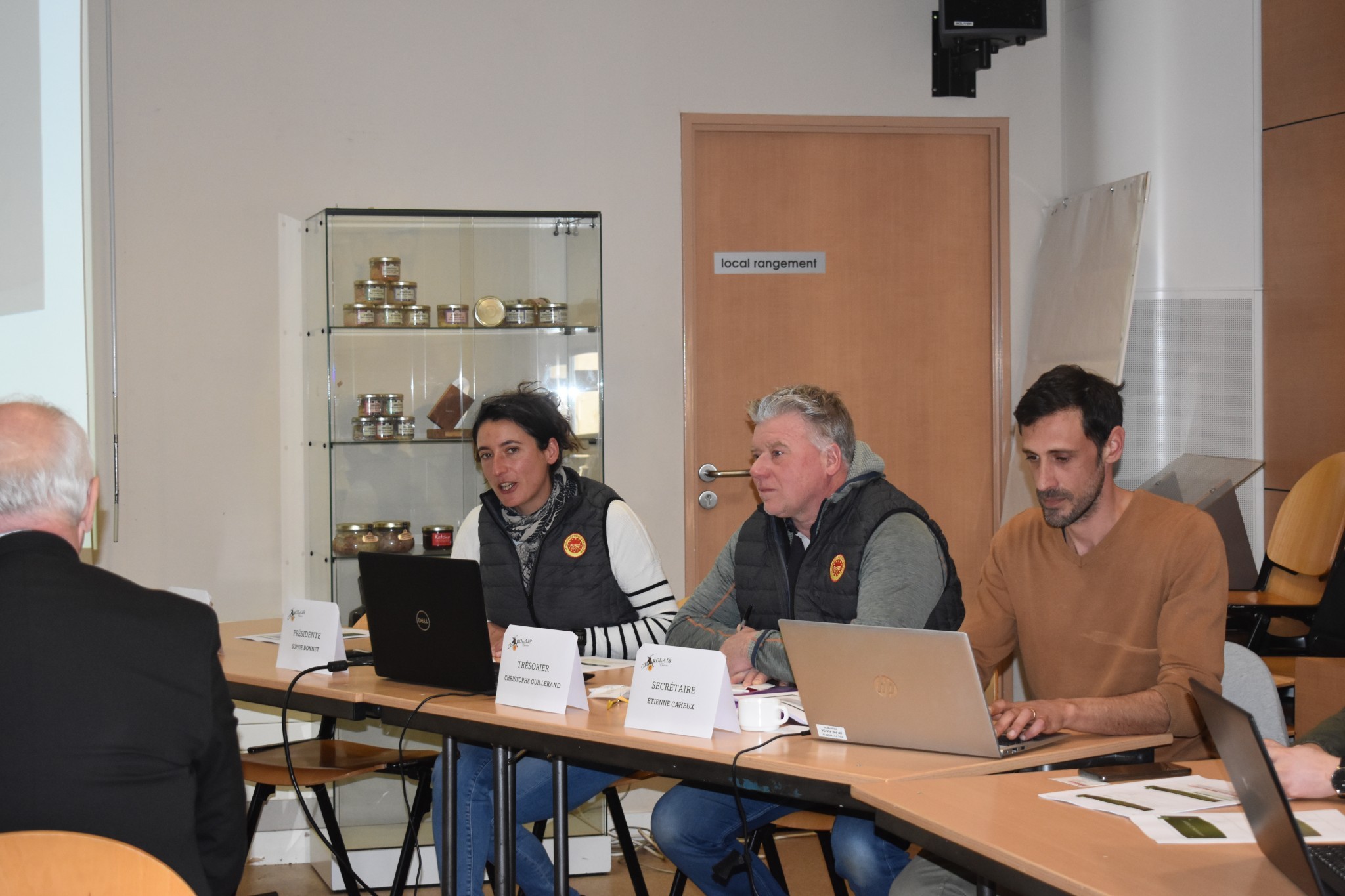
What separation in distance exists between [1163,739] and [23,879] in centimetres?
175

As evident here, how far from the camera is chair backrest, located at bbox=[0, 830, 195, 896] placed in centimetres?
128

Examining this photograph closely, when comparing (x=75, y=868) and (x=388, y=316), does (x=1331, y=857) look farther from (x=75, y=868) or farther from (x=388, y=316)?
(x=388, y=316)

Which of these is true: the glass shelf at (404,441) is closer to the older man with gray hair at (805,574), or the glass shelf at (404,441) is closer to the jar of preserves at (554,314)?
the jar of preserves at (554,314)

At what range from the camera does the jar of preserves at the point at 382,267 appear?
417 centimetres

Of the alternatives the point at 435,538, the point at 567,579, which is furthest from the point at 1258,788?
the point at 435,538

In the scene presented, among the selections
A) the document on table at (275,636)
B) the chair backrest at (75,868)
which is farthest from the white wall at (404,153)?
the chair backrest at (75,868)

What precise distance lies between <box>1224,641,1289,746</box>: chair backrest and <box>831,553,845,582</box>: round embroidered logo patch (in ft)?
2.50

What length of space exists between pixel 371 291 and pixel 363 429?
1.53ft

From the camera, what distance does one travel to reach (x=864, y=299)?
472 cm

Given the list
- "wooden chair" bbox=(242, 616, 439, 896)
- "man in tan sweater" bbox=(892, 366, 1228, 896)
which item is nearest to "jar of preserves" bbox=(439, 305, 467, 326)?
"wooden chair" bbox=(242, 616, 439, 896)

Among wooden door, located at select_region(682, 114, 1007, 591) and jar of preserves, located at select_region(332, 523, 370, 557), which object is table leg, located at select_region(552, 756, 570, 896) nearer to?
jar of preserves, located at select_region(332, 523, 370, 557)

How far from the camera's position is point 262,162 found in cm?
433

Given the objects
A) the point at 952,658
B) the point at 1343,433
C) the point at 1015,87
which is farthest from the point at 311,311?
the point at 1343,433

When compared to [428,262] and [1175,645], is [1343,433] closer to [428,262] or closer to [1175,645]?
[1175,645]
